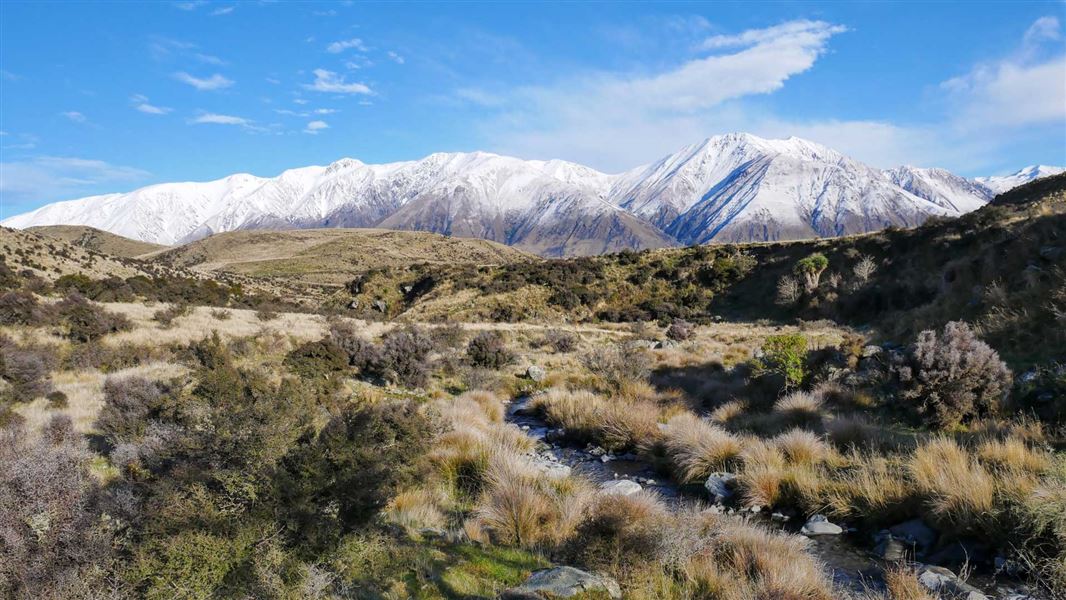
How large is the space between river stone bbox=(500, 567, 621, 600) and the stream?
7.78ft

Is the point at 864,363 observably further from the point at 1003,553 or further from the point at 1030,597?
the point at 1030,597

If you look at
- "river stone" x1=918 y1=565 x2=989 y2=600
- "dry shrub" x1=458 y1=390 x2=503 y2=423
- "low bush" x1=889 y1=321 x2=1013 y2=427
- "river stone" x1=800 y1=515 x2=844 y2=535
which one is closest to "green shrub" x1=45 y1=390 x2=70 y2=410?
"dry shrub" x1=458 y1=390 x2=503 y2=423

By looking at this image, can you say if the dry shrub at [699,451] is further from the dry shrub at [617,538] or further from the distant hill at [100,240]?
the distant hill at [100,240]

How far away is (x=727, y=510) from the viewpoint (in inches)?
279

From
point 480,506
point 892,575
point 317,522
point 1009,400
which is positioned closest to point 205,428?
point 317,522

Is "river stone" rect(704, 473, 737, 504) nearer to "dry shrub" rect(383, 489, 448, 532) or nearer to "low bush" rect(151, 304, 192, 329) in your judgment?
"dry shrub" rect(383, 489, 448, 532)

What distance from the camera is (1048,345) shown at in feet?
33.5

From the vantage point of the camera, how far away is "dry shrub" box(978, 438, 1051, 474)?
5965 mm

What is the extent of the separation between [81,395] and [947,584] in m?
15.2

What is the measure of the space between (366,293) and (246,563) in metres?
51.3

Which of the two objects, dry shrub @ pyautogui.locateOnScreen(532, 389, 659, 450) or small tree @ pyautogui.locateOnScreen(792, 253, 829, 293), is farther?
small tree @ pyautogui.locateOnScreen(792, 253, 829, 293)

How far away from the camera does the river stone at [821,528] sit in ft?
20.9

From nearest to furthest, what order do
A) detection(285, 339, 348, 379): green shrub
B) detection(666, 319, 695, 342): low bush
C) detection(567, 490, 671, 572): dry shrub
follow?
detection(567, 490, 671, 572): dry shrub < detection(285, 339, 348, 379): green shrub < detection(666, 319, 695, 342): low bush

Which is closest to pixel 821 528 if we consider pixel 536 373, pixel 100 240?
pixel 536 373
